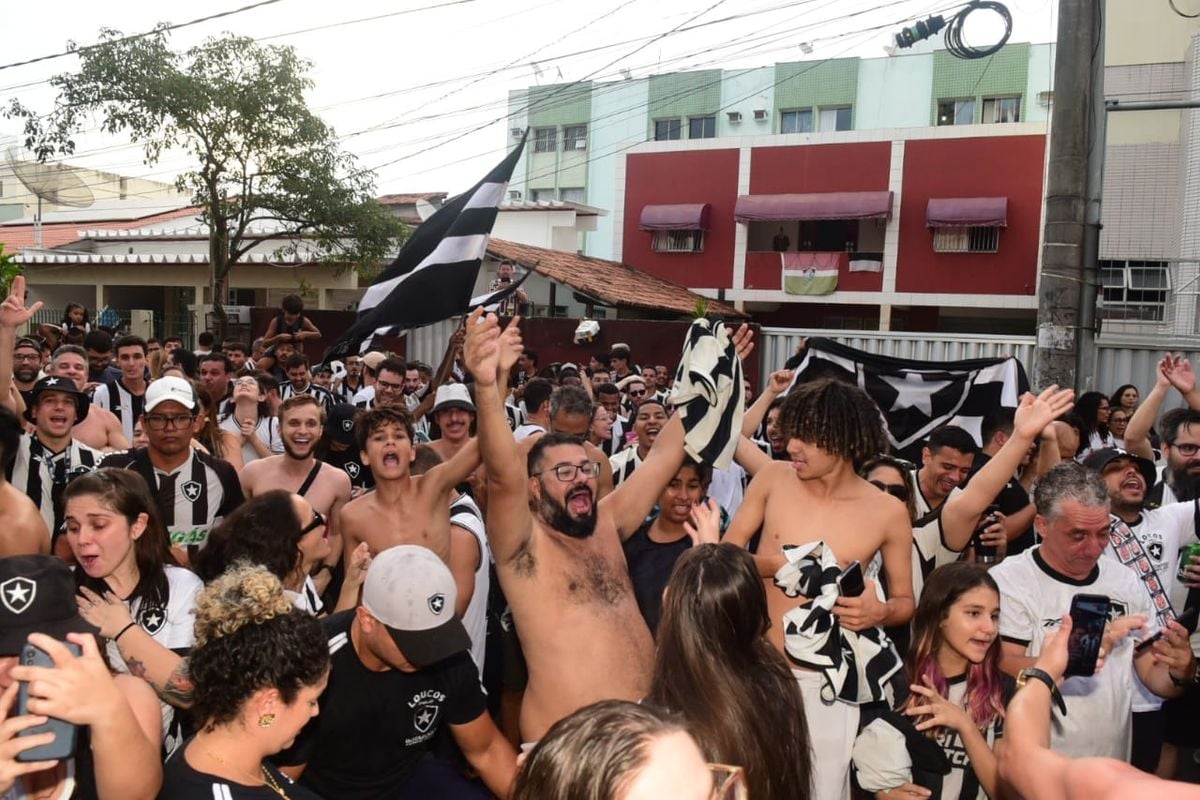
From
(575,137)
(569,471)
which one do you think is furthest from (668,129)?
(569,471)

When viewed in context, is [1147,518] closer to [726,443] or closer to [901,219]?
[726,443]

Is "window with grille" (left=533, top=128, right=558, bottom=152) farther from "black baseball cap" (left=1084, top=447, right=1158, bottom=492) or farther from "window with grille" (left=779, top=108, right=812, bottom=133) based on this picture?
"black baseball cap" (left=1084, top=447, right=1158, bottom=492)

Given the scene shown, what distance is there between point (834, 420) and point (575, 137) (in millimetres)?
41635

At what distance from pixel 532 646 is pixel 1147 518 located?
3.45 metres

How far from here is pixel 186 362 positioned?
30.1 feet

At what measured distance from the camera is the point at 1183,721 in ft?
16.2

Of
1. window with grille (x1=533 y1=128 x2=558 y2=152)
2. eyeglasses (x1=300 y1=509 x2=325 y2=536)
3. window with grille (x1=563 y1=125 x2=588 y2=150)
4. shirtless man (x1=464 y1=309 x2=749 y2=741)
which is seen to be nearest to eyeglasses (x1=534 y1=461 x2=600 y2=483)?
shirtless man (x1=464 y1=309 x2=749 y2=741)

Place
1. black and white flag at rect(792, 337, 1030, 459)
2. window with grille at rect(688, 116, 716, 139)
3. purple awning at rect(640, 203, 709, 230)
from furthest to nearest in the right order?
window with grille at rect(688, 116, 716, 139) < purple awning at rect(640, 203, 709, 230) < black and white flag at rect(792, 337, 1030, 459)

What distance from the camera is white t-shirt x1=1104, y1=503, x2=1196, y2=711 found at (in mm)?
5000

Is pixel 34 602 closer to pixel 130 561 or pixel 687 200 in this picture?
pixel 130 561

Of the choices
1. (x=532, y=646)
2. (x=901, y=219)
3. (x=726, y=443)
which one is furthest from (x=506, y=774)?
(x=901, y=219)

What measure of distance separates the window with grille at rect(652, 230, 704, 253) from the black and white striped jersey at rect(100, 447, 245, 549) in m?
25.6

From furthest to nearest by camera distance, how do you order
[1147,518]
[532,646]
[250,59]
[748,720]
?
[250,59], [1147,518], [532,646], [748,720]

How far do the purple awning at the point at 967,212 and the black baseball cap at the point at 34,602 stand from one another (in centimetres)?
2655
